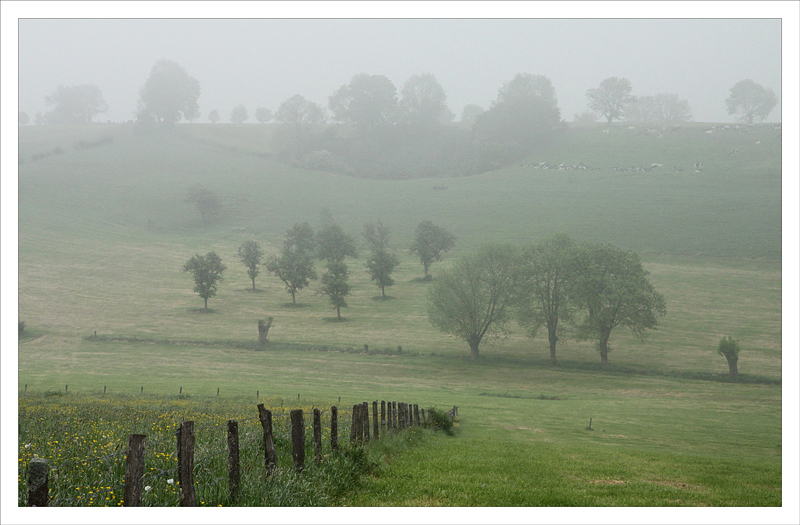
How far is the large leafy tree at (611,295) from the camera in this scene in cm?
5922

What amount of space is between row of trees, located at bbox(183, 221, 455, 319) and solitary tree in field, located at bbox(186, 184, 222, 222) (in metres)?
33.2

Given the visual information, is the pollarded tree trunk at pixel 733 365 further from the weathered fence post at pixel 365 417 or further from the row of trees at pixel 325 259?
the weathered fence post at pixel 365 417

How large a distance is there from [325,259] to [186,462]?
97632 millimetres

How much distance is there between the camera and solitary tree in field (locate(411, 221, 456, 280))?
92625 mm

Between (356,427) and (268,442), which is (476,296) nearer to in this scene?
(356,427)

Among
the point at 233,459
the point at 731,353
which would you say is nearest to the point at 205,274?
the point at 731,353

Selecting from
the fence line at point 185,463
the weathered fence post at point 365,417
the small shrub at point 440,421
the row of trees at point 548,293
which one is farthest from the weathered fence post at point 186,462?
the row of trees at point 548,293

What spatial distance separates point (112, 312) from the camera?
75125 mm

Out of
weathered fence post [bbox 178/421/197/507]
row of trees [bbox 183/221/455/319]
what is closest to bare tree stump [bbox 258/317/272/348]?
row of trees [bbox 183/221/455/319]

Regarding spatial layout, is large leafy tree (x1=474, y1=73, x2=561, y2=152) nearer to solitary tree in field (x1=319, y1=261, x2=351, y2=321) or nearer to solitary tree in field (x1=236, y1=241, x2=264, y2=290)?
solitary tree in field (x1=236, y1=241, x2=264, y2=290)

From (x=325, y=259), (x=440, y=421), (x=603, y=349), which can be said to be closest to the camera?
(x=440, y=421)

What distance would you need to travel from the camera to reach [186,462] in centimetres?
700

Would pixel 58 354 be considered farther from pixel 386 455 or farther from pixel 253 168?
pixel 253 168

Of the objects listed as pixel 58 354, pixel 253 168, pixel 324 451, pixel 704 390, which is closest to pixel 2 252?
pixel 324 451
